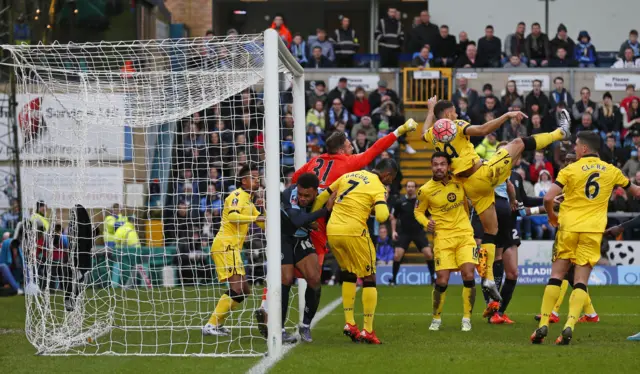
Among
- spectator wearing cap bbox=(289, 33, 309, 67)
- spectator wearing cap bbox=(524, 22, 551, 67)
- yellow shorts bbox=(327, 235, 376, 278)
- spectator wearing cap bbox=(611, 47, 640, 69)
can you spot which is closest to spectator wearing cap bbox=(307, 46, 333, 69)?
spectator wearing cap bbox=(289, 33, 309, 67)

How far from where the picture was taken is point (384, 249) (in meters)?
22.4

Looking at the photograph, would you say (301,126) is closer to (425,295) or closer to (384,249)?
(425,295)

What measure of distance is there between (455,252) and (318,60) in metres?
15.9

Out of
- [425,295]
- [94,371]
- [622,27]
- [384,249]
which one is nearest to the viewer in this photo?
[94,371]

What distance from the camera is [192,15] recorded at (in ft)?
100

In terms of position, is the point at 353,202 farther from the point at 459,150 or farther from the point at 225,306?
the point at 225,306

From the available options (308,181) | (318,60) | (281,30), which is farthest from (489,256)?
(281,30)

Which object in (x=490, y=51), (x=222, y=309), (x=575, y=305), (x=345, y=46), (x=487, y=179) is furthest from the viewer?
(x=345, y=46)

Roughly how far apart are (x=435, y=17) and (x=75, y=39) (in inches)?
449

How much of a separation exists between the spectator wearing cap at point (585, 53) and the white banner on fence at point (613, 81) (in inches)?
18.7

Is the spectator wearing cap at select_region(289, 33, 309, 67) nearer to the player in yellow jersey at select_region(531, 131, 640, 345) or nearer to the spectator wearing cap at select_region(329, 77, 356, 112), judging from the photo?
the spectator wearing cap at select_region(329, 77, 356, 112)

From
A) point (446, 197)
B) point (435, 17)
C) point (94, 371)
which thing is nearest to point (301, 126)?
point (446, 197)

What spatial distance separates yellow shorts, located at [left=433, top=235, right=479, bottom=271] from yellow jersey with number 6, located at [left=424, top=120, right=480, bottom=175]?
2.75ft

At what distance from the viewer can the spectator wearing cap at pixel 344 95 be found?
83.5ft
